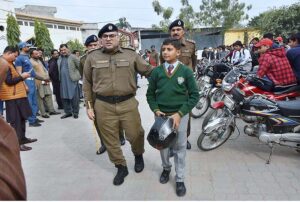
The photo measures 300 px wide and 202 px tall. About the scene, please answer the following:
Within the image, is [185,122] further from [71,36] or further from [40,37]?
[71,36]

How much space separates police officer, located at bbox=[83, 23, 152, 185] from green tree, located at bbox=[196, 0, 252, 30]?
82.2 ft

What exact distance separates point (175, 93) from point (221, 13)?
25678 millimetres

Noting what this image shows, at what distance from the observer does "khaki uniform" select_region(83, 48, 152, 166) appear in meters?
3.36

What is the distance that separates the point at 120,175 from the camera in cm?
358

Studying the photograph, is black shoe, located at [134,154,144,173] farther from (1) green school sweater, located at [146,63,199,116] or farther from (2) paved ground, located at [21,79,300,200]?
(1) green school sweater, located at [146,63,199,116]

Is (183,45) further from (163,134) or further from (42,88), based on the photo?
(42,88)

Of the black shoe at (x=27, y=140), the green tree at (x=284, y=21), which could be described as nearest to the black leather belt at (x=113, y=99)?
the black shoe at (x=27, y=140)

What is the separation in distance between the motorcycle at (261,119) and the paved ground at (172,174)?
0.30 meters

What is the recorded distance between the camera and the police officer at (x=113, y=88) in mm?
3352

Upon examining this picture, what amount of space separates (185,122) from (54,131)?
377 centimetres

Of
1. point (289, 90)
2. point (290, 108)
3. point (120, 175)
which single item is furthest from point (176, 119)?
point (289, 90)

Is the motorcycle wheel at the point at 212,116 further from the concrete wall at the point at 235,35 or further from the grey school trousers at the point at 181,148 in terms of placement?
the concrete wall at the point at 235,35

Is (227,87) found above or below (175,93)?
below

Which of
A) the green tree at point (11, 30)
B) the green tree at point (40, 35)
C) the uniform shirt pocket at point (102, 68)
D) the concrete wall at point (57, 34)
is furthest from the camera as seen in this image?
the concrete wall at point (57, 34)
